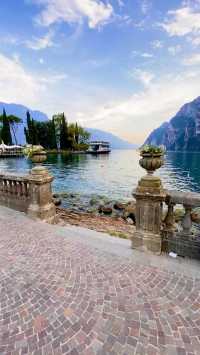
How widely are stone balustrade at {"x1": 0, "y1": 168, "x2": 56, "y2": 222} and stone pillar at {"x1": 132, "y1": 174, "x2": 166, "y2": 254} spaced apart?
282 cm

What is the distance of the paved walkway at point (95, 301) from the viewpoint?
6.44ft

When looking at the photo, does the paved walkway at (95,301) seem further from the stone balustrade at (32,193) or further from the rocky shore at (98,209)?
the rocky shore at (98,209)

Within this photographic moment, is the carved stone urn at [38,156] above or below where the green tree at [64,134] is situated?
below

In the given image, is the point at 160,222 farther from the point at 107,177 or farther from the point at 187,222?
the point at 107,177

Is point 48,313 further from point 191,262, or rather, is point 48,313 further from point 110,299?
point 191,262

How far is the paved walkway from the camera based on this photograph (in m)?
1.96

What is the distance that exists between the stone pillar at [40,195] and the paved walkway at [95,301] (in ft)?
4.80

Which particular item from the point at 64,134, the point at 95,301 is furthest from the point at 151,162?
the point at 64,134

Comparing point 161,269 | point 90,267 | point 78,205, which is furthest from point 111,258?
point 78,205

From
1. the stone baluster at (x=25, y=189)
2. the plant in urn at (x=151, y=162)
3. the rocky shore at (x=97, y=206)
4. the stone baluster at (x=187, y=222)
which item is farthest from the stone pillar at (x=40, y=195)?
the rocky shore at (x=97, y=206)

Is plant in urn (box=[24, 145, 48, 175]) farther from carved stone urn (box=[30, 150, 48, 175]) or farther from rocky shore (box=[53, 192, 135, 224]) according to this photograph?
rocky shore (box=[53, 192, 135, 224])

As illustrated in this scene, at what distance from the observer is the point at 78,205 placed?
13.8 meters

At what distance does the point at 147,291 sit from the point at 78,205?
37.2 ft

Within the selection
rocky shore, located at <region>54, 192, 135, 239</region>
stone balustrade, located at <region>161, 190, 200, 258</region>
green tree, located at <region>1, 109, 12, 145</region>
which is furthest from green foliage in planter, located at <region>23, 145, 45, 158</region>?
green tree, located at <region>1, 109, 12, 145</region>
